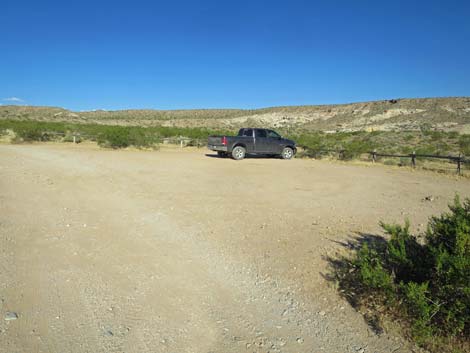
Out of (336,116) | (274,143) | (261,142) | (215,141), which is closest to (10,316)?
(215,141)

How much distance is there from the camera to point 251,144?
19.9m

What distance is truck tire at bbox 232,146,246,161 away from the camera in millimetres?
19516

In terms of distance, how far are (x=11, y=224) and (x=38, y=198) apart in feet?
7.12

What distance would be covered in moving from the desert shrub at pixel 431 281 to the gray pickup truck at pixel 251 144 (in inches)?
616

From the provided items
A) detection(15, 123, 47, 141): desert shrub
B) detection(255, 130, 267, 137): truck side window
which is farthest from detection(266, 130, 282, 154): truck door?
detection(15, 123, 47, 141): desert shrub

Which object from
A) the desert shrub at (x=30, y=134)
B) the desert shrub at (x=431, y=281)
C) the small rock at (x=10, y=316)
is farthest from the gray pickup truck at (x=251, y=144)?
the desert shrub at (x=30, y=134)

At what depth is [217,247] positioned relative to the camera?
18.0 ft

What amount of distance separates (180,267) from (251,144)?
15.7m

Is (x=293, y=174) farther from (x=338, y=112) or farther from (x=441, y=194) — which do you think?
(x=338, y=112)

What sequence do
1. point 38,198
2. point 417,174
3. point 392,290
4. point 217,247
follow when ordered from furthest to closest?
1. point 417,174
2. point 38,198
3. point 217,247
4. point 392,290

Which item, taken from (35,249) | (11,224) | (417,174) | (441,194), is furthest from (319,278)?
(417,174)

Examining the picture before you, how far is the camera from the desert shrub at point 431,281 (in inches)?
122

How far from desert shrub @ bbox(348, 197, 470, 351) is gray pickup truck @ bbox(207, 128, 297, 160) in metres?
15.6

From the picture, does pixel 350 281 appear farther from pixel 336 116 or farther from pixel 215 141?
pixel 336 116
